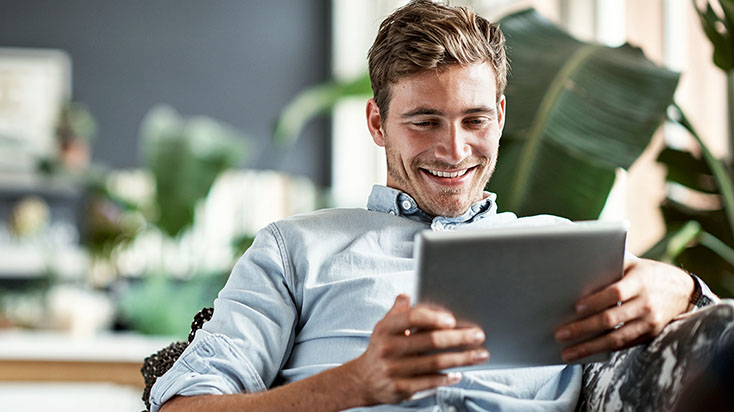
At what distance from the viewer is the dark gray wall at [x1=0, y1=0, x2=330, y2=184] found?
629cm

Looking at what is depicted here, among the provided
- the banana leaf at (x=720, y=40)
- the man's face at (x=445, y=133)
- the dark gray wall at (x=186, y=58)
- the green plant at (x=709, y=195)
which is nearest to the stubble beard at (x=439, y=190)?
the man's face at (x=445, y=133)

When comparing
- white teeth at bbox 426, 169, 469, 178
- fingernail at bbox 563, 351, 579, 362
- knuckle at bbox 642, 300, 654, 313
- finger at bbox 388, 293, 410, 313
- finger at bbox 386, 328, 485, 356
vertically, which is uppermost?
white teeth at bbox 426, 169, 469, 178

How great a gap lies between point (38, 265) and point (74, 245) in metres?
0.31

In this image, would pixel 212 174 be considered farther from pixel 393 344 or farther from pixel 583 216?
pixel 393 344

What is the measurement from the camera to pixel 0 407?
4.52 meters

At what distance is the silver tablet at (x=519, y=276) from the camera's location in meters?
0.91

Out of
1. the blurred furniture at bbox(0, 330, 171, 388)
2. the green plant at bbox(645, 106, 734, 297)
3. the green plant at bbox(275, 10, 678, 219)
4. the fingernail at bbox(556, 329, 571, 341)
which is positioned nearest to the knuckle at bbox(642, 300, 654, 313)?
the fingernail at bbox(556, 329, 571, 341)

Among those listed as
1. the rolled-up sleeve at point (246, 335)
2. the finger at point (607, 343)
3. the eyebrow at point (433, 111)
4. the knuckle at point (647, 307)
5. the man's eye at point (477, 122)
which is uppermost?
the eyebrow at point (433, 111)

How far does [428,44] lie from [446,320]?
0.46m

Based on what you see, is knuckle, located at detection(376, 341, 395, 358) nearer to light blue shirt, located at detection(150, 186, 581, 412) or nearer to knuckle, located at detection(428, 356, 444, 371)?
knuckle, located at detection(428, 356, 444, 371)

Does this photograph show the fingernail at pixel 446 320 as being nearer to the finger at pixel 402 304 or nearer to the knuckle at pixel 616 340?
the finger at pixel 402 304

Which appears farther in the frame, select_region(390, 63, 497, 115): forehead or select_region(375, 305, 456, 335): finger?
select_region(390, 63, 497, 115): forehead

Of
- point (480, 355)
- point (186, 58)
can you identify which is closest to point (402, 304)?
point (480, 355)

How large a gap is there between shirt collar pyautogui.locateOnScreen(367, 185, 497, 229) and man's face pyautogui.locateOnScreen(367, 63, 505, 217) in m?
0.02
